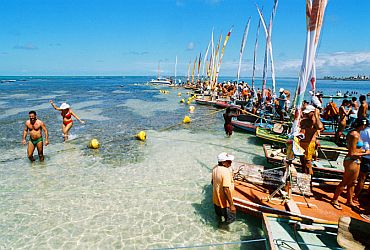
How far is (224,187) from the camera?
5.66m

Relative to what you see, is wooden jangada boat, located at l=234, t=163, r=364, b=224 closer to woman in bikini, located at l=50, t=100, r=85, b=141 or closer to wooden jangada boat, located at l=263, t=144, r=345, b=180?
wooden jangada boat, located at l=263, t=144, r=345, b=180

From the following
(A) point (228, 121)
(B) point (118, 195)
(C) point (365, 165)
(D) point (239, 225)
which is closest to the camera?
(C) point (365, 165)

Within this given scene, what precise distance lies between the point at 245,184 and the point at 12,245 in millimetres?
6637

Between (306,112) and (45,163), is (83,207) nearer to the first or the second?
(45,163)

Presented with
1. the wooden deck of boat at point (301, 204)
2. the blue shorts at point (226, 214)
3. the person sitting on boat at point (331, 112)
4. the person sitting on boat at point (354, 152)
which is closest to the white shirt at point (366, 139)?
the person sitting on boat at point (354, 152)

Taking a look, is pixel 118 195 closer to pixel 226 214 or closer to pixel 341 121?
pixel 226 214

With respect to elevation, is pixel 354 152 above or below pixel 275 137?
above

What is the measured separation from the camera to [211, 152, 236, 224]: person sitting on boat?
5.62 metres

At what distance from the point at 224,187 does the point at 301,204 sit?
2337mm

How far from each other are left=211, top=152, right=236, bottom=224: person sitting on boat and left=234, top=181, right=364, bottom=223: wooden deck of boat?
17.8 inches

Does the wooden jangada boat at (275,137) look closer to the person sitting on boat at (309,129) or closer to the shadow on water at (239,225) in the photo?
the person sitting on boat at (309,129)

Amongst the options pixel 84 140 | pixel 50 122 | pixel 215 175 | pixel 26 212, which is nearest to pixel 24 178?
pixel 26 212

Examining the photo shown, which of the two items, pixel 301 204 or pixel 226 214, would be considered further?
pixel 301 204

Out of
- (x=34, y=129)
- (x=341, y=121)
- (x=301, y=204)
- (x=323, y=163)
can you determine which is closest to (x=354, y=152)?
(x=301, y=204)
